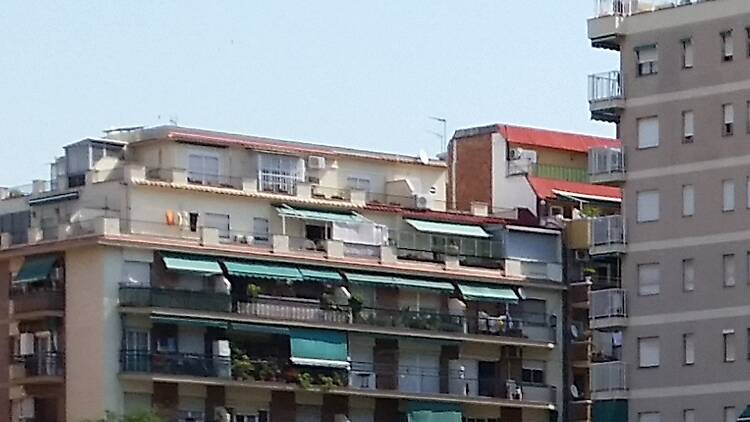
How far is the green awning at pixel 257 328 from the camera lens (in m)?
115

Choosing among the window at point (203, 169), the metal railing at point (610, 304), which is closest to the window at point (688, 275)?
the metal railing at point (610, 304)

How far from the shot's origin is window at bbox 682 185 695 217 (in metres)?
103

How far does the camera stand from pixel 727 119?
4035 inches

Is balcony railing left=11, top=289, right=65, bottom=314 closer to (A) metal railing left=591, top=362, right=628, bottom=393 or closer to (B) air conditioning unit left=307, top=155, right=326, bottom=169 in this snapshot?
(B) air conditioning unit left=307, top=155, right=326, bottom=169

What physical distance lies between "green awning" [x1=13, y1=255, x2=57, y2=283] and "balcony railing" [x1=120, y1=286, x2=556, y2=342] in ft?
12.0

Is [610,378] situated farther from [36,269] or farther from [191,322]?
[36,269]

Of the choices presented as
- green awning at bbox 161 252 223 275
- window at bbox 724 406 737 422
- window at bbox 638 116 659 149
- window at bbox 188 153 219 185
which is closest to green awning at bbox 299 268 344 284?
green awning at bbox 161 252 223 275

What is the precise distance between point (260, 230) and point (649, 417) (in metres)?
21.3

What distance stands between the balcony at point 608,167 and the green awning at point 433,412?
16.0 meters

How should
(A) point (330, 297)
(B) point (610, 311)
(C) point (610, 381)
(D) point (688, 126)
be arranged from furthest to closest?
(A) point (330, 297) → (B) point (610, 311) → (C) point (610, 381) → (D) point (688, 126)

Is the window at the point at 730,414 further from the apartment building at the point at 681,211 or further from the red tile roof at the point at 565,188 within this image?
the red tile roof at the point at 565,188

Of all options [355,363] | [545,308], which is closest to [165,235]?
[355,363]

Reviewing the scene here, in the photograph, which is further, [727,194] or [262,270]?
[262,270]

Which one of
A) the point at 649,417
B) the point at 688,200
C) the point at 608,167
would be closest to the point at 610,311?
the point at 649,417
